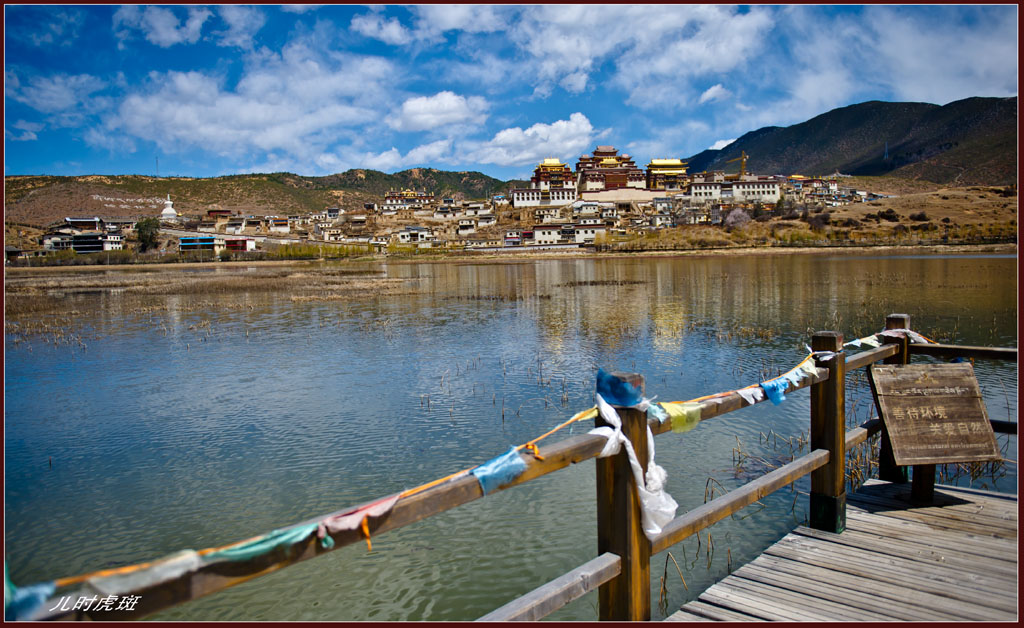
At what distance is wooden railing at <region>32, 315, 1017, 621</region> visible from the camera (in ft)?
7.93

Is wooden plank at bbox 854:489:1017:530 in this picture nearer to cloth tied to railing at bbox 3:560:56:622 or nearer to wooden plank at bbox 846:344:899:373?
wooden plank at bbox 846:344:899:373

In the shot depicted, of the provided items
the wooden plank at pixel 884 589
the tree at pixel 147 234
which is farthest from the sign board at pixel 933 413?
the tree at pixel 147 234

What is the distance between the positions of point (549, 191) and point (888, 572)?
13832 centimetres

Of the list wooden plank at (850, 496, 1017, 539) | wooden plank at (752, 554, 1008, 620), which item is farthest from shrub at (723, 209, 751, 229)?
wooden plank at (752, 554, 1008, 620)

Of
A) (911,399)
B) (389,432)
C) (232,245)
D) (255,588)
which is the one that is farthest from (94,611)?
(232,245)

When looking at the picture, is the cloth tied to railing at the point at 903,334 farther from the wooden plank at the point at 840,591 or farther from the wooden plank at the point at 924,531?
the wooden plank at the point at 840,591

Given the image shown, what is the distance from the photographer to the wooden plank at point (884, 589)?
451 centimetres

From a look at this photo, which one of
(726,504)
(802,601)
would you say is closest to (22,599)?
(726,504)

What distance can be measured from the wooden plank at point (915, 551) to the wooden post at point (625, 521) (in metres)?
2.93

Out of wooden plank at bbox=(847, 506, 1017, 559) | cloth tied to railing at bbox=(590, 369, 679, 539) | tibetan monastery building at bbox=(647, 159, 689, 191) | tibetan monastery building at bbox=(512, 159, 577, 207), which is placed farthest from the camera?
tibetan monastery building at bbox=(647, 159, 689, 191)

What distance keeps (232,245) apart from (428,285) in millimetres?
92879

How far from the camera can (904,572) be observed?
5.15 meters

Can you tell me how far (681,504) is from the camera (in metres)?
8.35

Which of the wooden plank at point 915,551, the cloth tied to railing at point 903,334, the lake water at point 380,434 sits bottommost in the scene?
the lake water at point 380,434
